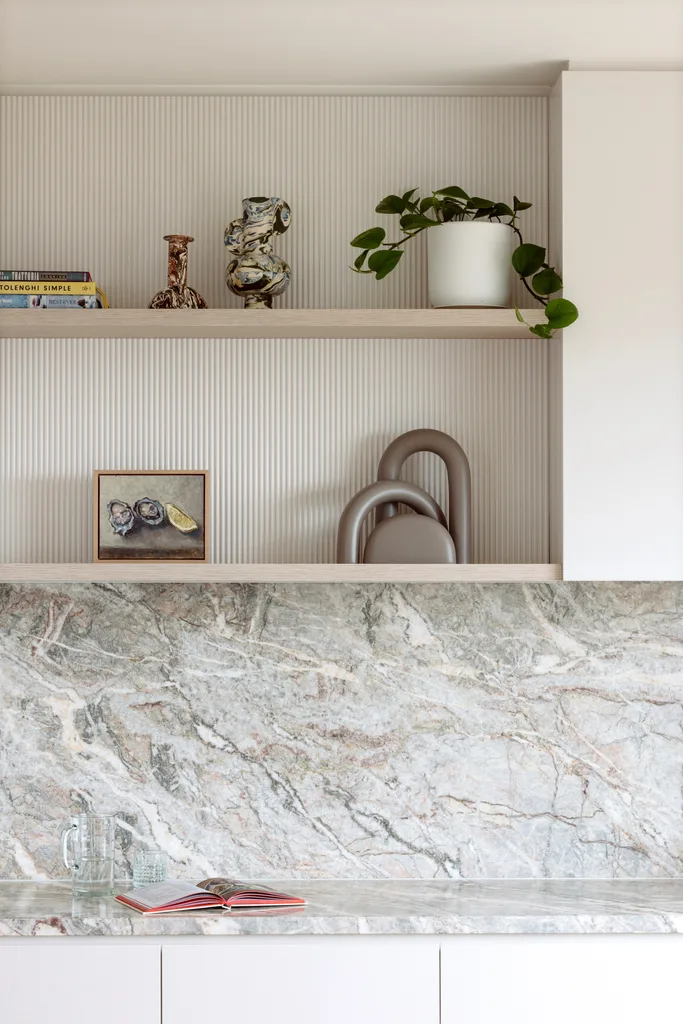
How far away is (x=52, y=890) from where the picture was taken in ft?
7.19

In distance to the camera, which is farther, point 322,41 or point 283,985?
point 322,41

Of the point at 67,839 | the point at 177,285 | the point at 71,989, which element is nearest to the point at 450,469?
the point at 177,285

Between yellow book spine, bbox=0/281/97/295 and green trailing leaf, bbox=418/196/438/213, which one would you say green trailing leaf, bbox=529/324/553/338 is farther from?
yellow book spine, bbox=0/281/97/295

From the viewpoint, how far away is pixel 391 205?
216 cm

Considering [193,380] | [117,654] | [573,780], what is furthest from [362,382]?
[573,780]

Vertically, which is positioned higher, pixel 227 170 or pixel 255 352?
pixel 227 170

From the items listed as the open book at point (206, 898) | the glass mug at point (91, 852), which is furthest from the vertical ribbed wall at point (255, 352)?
the open book at point (206, 898)

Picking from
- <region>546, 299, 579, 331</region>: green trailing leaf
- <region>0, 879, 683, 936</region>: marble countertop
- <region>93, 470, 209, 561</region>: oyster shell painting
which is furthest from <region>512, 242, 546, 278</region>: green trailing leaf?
<region>0, 879, 683, 936</region>: marble countertop

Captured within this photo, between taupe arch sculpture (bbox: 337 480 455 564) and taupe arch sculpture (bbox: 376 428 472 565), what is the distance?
0.07ft

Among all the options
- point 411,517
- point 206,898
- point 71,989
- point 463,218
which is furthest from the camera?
point 463,218

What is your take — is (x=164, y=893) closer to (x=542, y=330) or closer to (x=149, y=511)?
(x=149, y=511)

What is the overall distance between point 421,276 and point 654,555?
791 millimetres

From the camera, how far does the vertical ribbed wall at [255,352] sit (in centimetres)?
229

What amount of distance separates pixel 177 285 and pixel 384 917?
51.4 inches
